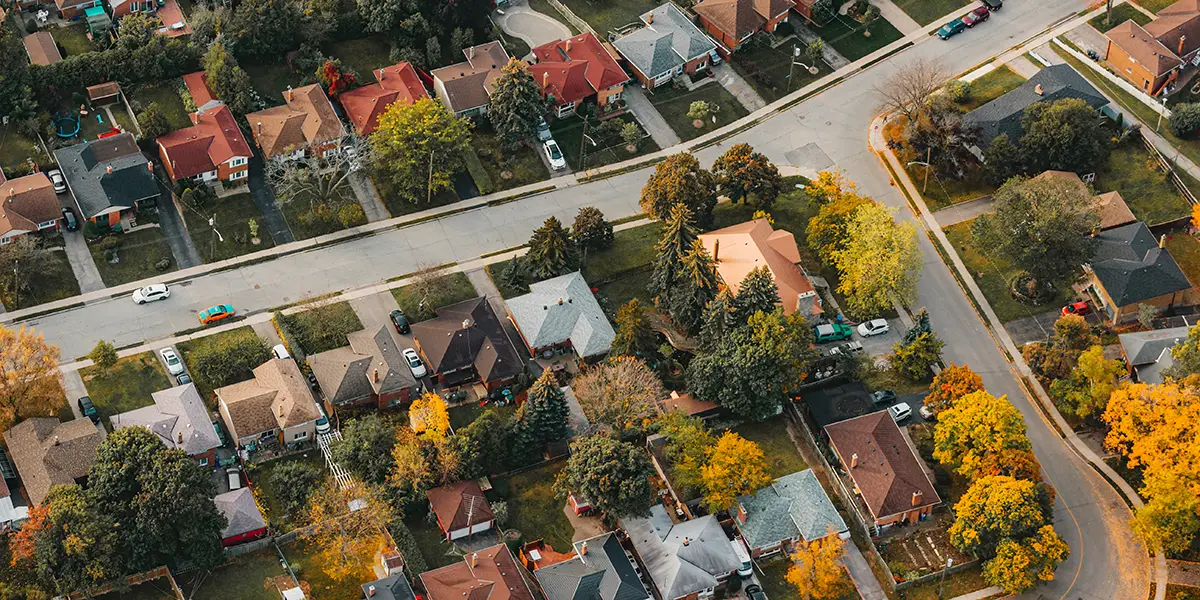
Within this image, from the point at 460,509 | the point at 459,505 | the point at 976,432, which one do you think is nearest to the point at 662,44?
the point at 976,432

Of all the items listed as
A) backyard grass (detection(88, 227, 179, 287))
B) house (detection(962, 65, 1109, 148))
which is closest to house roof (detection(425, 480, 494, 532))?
backyard grass (detection(88, 227, 179, 287))

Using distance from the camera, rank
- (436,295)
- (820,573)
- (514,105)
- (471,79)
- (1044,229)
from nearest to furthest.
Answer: (820,573) → (1044,229) → (436,295) → (514,105) → (471,79)

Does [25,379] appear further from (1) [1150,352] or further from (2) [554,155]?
(1) [1150,352]

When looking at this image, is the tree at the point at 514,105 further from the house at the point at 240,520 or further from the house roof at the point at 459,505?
the house at the point at 240,520

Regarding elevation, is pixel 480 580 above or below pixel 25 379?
below

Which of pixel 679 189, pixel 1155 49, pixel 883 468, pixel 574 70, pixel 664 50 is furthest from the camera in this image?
pixel 664 50

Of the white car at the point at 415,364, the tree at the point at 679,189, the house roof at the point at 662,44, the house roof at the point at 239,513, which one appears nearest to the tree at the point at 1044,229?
the tree at the point at 679,189

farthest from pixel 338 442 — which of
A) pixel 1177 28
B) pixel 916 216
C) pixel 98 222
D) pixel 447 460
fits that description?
→ pixel 1177 28
